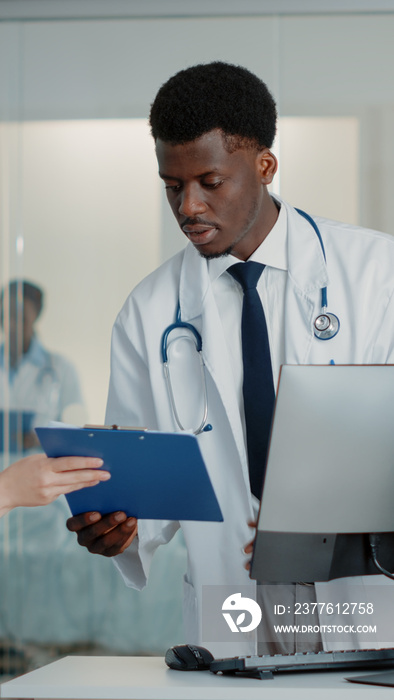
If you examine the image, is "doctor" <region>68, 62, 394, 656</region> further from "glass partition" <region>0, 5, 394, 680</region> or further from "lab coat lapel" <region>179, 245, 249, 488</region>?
"glass partition" <region>0, 5, 394, 680</region>

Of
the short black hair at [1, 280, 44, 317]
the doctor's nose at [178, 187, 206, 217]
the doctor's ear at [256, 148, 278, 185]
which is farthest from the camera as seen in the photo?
the short black hair at [1, 280, 44, 317]

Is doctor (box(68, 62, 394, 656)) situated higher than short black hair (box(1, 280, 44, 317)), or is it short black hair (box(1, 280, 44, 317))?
short black hair (box(1, 280, 44, 317))

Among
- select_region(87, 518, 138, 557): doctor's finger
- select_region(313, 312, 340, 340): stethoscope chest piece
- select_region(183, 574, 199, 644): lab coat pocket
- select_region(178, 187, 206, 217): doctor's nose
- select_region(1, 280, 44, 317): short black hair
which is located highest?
select_region(1, 280, 44, 317): short black hair

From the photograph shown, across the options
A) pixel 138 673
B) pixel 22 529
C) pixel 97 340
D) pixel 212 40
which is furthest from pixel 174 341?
pixel 212 40

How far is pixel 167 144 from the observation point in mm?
1563

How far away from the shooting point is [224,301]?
1719 millimetres

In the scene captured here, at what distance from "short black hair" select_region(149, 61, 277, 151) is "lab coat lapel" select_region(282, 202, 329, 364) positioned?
8.8 inches

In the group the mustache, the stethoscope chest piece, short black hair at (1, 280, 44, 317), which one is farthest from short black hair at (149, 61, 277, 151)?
short black hair at (1, 280, 44, 317)

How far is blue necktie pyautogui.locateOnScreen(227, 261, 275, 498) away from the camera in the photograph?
61.9 inches

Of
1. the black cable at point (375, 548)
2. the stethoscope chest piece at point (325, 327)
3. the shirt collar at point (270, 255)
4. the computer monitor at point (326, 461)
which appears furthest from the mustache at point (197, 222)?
the black cable at point (375, 548)

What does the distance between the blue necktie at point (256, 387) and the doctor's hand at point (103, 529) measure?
29 cm

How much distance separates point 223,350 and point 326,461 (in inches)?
20.7

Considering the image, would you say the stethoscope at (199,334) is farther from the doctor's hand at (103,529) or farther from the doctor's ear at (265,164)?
the doctor's hand at (103,529)

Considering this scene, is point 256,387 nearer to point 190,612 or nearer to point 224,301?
point 224,301
